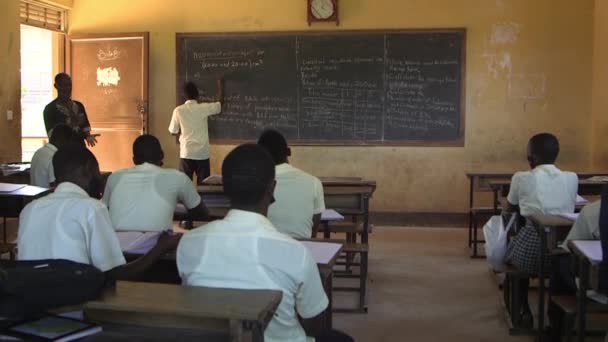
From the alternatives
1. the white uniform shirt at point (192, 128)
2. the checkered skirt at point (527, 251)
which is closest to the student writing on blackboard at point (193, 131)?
the white uniform shirt at point (192, 128)

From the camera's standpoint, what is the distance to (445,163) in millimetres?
7578

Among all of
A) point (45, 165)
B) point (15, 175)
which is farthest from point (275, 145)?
point (15, 175)

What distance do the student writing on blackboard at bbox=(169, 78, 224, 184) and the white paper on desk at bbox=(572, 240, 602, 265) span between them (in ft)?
16.2

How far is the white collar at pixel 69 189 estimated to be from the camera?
2.28 m

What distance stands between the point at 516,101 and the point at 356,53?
175 cm

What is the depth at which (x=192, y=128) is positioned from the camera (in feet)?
24.0

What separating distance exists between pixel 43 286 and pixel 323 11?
612 centimetres

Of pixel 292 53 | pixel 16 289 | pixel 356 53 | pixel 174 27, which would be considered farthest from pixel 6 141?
pixel 16 289

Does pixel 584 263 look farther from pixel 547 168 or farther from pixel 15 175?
pixel 15 175

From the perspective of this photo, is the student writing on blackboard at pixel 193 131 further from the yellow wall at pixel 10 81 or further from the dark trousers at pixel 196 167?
the yellow wall at pixel 10 81

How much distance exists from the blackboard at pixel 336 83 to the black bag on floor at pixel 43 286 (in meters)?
5.94

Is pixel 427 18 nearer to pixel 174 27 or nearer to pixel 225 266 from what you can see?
pixel 174 27

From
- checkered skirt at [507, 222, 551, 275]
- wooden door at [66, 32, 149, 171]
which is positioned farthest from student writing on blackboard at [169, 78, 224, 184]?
checkered skirt at [507, 222, 551, 275]

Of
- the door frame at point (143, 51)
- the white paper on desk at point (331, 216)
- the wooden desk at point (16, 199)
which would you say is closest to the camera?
the wooden desk at point (16, 199)
